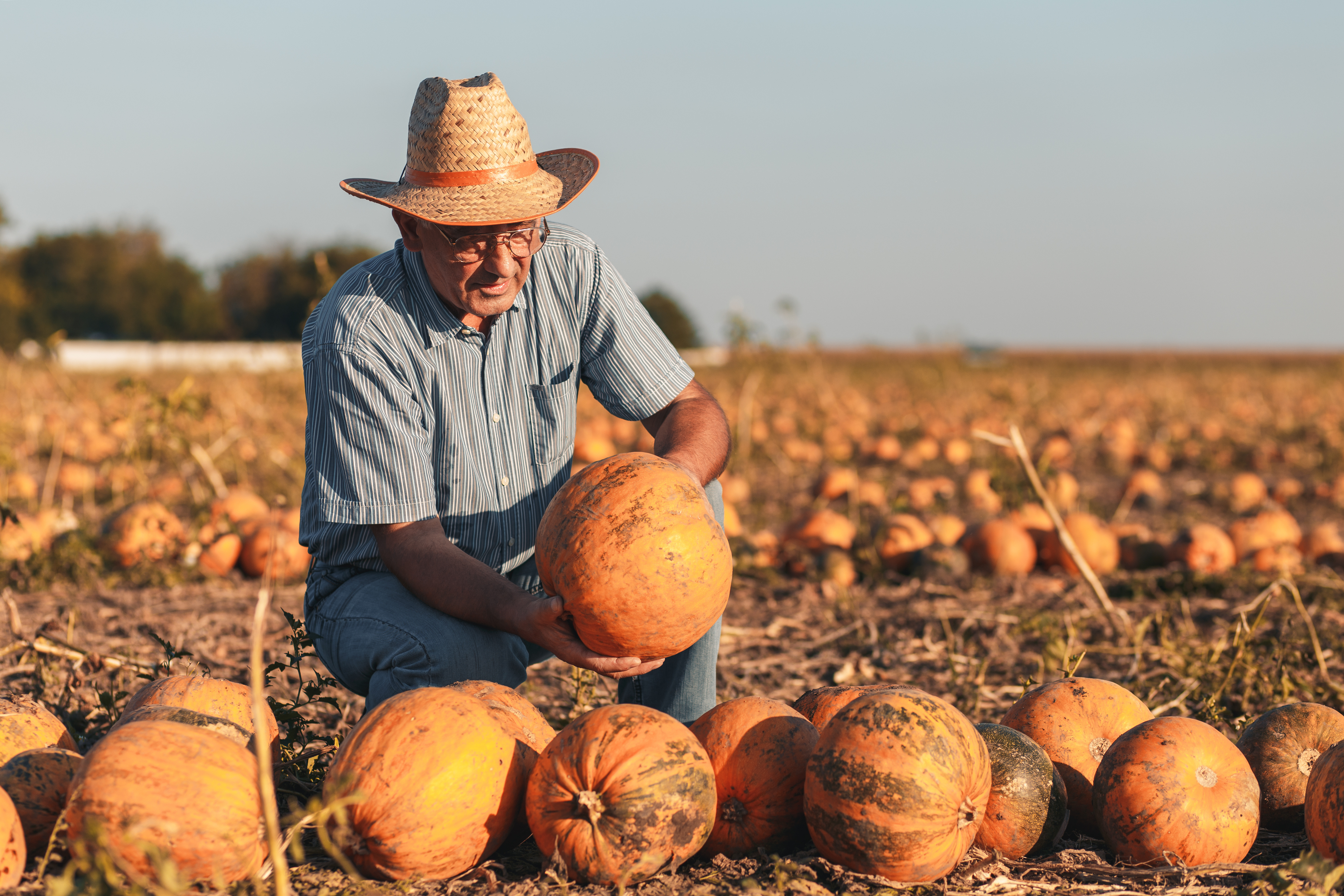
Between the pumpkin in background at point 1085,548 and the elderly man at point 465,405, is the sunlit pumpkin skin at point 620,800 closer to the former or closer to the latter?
the elderly man at point 465,405

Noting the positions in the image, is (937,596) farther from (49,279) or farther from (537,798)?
(49,279)

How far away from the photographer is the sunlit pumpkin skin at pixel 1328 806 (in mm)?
2498

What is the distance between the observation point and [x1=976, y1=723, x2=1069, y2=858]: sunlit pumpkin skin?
2611 millimetres

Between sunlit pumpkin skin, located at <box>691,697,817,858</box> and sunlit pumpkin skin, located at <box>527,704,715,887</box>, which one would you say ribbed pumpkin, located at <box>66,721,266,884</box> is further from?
sunlit pumpkin skin, located at <box>691,697,817,858</box>

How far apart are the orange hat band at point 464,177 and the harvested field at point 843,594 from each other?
5.01 ft

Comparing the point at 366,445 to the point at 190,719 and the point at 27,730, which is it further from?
the point at 27,730

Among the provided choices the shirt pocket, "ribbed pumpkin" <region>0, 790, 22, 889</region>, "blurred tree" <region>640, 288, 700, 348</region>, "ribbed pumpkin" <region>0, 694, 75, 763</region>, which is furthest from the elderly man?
"blurred tree" <region>640, 288, 700, 348</region>

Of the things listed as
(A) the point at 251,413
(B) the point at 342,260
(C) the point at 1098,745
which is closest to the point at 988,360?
(B) the point at 342,260

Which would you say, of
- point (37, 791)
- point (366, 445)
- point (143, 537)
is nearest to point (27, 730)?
point (37, 791)

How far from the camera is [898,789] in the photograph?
2.36 m

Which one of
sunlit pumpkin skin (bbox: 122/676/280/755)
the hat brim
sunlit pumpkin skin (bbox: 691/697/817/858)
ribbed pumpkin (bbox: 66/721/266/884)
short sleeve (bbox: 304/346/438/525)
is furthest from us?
short sleeve (bbox: 304/346/438/525)

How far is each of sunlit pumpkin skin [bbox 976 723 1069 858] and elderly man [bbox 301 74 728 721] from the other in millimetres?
942

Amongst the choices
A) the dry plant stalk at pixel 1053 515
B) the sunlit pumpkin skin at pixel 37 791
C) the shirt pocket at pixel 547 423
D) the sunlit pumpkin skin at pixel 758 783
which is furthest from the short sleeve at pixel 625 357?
the sunlit pumpkin skin at pixel 37 791

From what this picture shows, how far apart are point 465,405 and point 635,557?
3.77ft
